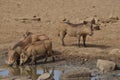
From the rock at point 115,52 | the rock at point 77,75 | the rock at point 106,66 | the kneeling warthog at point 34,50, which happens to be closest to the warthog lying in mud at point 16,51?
the kneeling warthog at point 34,50

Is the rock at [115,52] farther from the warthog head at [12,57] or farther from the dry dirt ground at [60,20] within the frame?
the warthog head at [12,57]

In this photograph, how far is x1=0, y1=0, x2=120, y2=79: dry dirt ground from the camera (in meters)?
14.5

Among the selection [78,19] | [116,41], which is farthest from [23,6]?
[116,41]

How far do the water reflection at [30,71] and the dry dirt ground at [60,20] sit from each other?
89cm

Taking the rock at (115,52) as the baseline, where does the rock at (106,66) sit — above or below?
below

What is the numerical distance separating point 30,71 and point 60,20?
6899mm

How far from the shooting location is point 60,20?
19703mm

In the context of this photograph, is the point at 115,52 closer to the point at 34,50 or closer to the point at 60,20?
the point at 34,50

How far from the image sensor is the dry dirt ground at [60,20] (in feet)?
47.7

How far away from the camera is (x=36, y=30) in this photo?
18.0 meters

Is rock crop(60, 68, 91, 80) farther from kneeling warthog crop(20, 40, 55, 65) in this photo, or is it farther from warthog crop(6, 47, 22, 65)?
warthog crop(6, 47, 22, 65)

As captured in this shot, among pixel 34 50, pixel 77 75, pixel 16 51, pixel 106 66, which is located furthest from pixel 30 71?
pixel 106 66

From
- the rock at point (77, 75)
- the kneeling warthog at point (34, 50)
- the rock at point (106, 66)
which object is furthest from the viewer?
the kneeling warthog at point (34, 50)

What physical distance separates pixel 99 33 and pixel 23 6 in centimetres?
645
